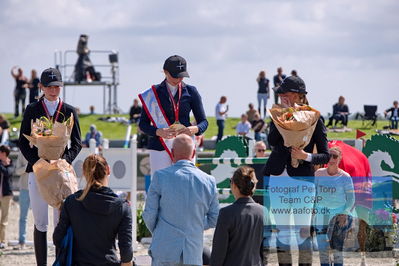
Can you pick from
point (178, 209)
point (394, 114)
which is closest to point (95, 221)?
point (178, 209)

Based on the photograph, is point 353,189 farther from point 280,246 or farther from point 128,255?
point 128,255

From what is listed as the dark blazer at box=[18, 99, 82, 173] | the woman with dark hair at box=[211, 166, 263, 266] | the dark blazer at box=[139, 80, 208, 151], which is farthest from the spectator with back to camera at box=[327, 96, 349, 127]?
the woman with dark hair at box=[211, 166, 263, 266]

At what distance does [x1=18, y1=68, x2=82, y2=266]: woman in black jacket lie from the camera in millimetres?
8273

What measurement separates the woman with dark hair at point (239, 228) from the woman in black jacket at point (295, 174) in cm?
95

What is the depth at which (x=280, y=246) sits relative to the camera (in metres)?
8.10

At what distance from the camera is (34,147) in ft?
27.6

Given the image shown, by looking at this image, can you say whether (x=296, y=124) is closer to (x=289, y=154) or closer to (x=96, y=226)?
(x=289, y=154)

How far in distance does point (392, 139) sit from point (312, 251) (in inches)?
135

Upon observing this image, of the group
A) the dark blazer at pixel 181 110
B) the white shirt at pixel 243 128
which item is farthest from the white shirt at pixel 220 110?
the dark blazer at pixel 181 110

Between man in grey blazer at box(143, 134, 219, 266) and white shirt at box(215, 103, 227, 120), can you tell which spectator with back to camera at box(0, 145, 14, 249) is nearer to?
man in grey blazer at box(143, 134, 219, 266)

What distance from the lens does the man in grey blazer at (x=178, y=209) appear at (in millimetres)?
6594

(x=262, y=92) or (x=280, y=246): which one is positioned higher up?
(x=262, y=92)

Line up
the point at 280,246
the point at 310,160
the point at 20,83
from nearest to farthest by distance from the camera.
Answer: the point at 310,160 → the point at 280,246 → the point at 20,83

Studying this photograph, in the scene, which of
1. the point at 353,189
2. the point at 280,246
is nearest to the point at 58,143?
the point at 280,246
